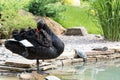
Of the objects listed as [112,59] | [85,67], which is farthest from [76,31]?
[85,67]

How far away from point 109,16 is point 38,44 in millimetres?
5375

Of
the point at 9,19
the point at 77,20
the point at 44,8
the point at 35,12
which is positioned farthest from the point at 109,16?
the point at 77,20

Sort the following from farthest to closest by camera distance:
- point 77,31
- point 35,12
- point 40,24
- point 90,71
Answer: point 35,12 → point 77,31 → point 90,71 → point 40,24

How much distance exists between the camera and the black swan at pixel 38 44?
5.86 metres

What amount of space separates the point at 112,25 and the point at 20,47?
5.50 m

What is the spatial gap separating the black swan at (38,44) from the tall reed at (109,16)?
4.93m

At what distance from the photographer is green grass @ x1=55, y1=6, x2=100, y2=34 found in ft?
47.7

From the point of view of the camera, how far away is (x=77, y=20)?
15.4 metres

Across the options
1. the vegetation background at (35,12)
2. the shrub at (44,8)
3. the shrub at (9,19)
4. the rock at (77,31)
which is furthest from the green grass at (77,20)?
the shrub at (9,19)

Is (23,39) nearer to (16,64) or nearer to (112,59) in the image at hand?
(16,64)

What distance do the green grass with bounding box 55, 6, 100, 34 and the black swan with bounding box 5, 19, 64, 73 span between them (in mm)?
8197

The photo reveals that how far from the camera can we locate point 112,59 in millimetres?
8383

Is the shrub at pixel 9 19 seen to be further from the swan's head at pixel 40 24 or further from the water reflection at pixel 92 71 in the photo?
the swan's head at pixel 40 24

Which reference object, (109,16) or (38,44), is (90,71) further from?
(109,16)
